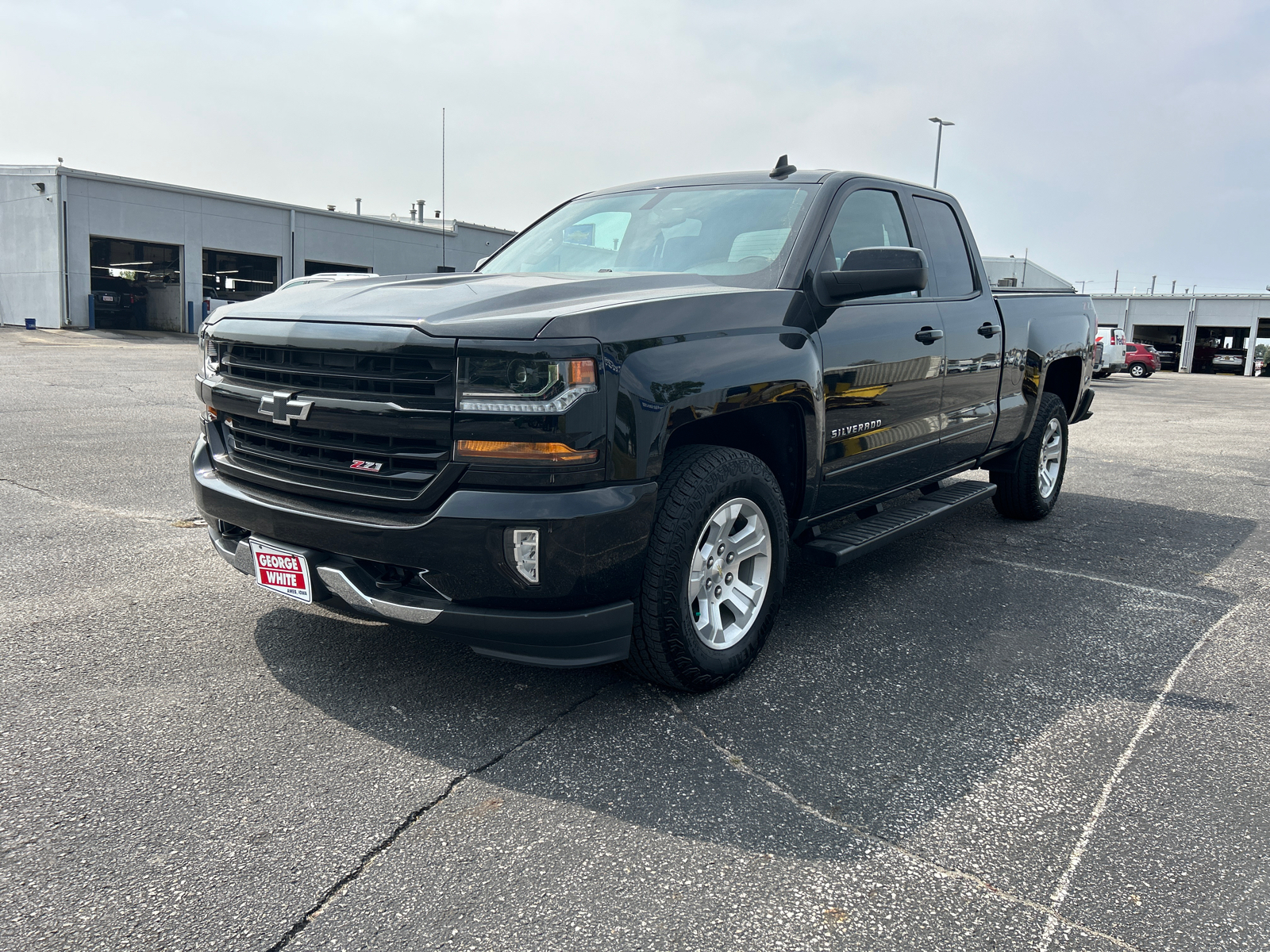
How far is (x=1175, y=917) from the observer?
2189mm

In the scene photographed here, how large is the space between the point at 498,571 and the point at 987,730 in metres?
1.71

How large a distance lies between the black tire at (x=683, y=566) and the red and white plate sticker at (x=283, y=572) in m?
1.06

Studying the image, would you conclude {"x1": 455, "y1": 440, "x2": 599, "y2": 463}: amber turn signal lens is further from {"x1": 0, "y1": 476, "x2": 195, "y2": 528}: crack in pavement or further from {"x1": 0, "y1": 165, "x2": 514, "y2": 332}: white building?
{"x1": 0, "y1": 165, "x2": 514, "y2": 332}: white building

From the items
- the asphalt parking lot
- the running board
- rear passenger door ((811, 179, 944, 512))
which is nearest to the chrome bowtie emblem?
the asphalt parking lot

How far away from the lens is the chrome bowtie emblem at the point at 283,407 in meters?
3.01

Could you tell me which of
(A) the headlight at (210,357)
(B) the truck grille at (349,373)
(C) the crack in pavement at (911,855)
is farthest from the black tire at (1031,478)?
(A) the headlight at (210,357)

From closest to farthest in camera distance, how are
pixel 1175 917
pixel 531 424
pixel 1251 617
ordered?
pixel 1175 917 < pixel 531 424 < pixel 1251 617

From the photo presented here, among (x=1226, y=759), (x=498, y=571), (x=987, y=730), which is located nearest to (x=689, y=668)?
(x=498, y=571)

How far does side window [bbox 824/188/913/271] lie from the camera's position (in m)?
4.05

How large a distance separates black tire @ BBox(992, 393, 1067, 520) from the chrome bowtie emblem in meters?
4.62

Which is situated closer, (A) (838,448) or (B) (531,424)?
(B) (531,424)

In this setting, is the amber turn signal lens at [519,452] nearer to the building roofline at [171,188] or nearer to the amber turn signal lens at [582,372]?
the amber turn signal lens at [582,372]

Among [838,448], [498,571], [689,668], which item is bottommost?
[689,668]

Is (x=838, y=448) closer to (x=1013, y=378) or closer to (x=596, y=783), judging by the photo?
(x=596, y=783)
